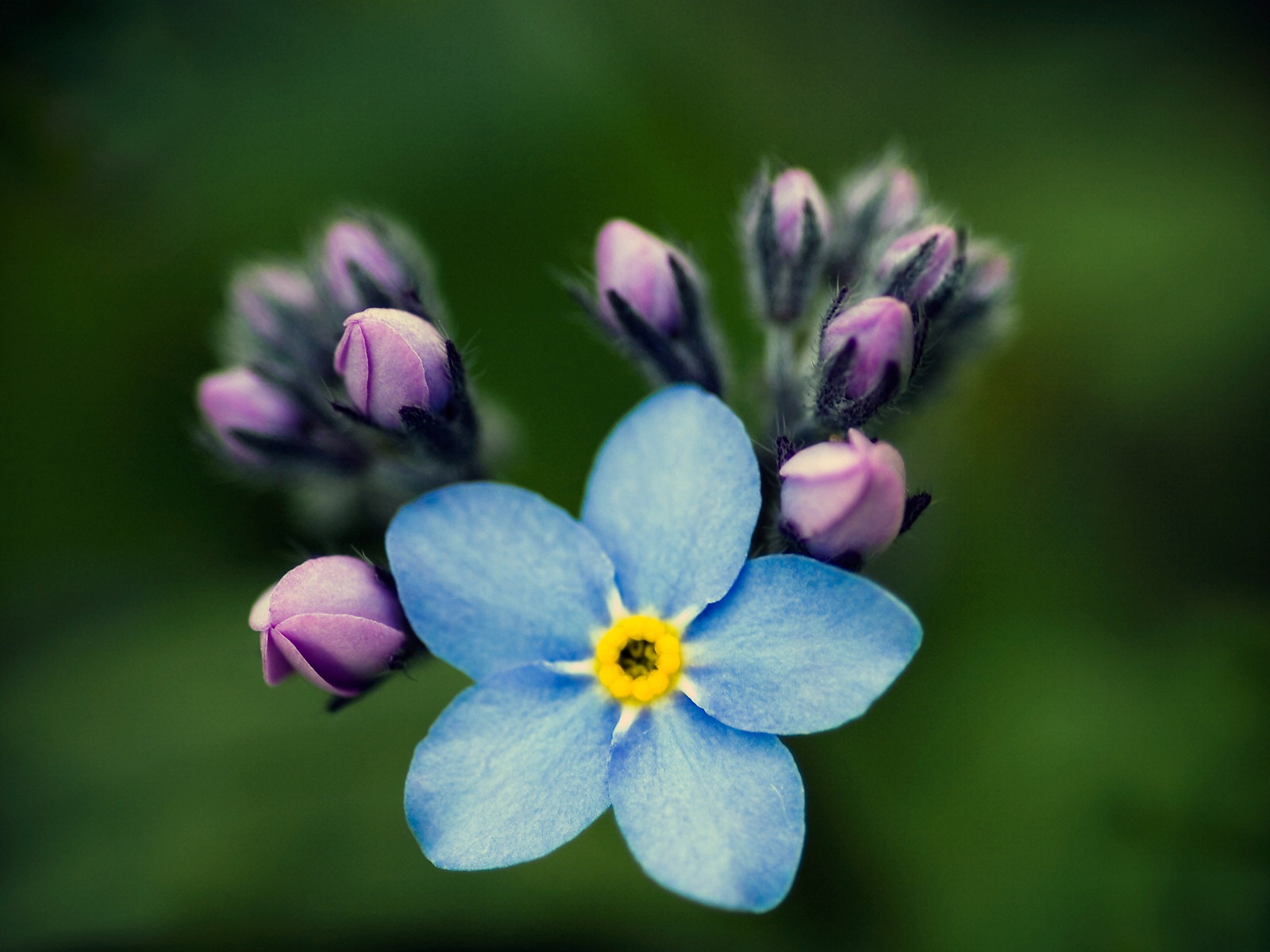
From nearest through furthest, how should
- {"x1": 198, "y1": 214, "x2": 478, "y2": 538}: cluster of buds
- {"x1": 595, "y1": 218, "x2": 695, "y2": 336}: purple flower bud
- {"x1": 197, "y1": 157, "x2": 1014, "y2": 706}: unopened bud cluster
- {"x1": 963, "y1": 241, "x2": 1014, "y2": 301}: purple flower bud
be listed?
{"x1": 197, "y1": 157, "x2": 1014, "y2": 706}: unopened bud cluster < {"x1": 198, "y1": 214, "x2": 478, "y2": 538}: cluster of buds < {"x1": 595, "y1": 218, "x2": 695, "y2": 336}: purple flower bud < {"x1": 963, "y1": 241, "x2": 1014, "y2": 301}: purple flower bud

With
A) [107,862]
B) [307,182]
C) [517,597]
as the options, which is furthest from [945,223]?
[107,862]

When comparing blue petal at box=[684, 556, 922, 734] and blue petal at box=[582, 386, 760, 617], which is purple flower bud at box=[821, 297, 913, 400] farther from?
blue petal at box=[684, 556, 922, 734]

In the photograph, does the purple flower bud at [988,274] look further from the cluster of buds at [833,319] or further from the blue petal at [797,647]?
the blue petal at [797,647]

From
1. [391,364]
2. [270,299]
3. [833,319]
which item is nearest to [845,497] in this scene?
[833,319]

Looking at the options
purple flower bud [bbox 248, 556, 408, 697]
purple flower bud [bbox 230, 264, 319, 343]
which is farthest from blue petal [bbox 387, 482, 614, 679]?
purple flower bud [bbox 230, 264, 319, 343]

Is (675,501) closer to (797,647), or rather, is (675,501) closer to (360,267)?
(797,647)
